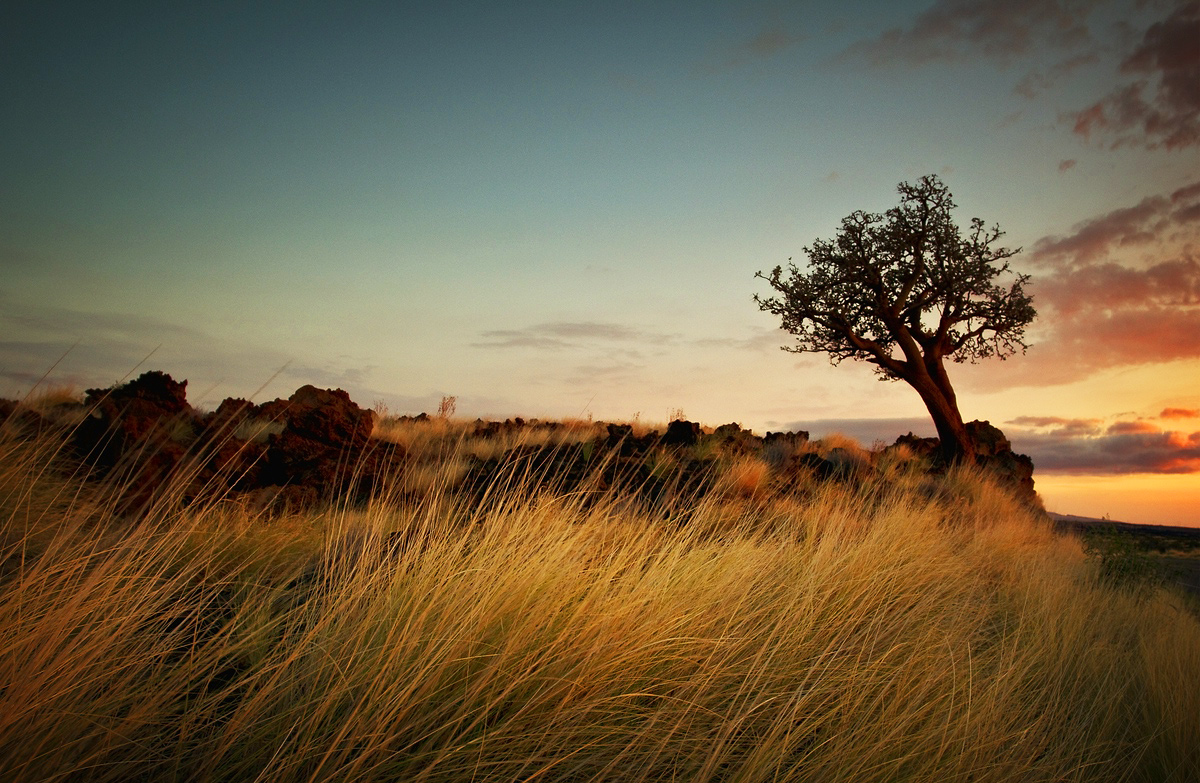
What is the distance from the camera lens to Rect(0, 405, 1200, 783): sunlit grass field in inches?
86.4

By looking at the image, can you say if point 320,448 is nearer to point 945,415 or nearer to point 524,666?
point 524,666

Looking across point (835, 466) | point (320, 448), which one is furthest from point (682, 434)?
point (320, 448)

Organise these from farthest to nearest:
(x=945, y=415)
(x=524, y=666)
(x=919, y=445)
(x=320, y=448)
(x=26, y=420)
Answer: (x=919, y=445)
(x=945, y=415)
(x=320, y=448)
(x=26, y=420)
(x=524, y=666)

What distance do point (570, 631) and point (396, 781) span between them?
2.98ft

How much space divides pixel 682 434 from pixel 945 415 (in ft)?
28.5

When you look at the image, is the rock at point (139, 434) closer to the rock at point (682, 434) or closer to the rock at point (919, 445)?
the rock at point (682, 434)

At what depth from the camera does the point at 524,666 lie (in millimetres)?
2648

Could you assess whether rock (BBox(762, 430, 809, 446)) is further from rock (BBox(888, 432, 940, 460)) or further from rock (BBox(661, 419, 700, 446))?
rock (BBox(661, 419, 700, 446))

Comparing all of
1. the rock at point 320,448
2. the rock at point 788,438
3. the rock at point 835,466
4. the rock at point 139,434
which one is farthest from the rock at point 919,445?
the rock at point 139,434

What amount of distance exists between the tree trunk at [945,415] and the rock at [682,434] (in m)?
8.11

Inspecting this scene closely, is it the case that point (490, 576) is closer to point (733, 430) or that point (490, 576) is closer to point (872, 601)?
point (872, 601)

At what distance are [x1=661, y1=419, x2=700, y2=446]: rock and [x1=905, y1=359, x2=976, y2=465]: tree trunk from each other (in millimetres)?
8108

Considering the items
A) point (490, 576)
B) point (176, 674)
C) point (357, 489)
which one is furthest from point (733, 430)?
point (176, 674)

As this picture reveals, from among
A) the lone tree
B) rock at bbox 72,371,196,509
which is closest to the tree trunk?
the lone tree
